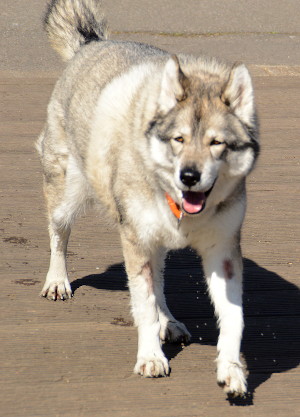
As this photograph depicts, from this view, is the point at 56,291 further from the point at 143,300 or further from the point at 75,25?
the point at 75,25

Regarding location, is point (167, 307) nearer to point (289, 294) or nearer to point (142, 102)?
point (289, 294)

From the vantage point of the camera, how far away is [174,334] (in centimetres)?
478

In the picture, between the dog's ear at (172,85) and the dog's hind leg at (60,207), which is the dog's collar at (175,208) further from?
the dog's hind leg at (60,207)

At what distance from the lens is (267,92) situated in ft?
31.1

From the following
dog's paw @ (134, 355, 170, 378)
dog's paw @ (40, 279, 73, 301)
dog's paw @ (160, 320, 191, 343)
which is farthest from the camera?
dog's paw @ (40, 279, 73, 301)

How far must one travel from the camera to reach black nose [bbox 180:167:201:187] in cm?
383

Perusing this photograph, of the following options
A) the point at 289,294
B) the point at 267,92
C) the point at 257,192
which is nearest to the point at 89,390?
the point at 289,294

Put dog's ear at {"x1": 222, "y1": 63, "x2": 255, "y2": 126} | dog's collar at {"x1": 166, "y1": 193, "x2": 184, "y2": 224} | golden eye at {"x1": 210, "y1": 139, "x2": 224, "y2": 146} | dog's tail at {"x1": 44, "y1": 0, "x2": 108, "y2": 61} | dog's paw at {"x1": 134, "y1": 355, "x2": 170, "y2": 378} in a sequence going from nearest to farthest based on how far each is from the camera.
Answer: golden eye at {"x1": 210, "y1": 139, "x2": 224, "y2": 146}
dog's ear at {"x1": 222, "y1": 63, "x2": 255, "y2": 126}
dog's collar at {"x1": 166, "y1": 193, "x2": 184, "y2": 224}
dog's paw at {"x1": 134, "y1": 355, "x2": 170, "y2": 378}
dog's tail at {"x1": 44, "y1": 0, "x2": 108, "y2": 61}

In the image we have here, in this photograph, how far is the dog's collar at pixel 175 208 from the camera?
4211 millimetres

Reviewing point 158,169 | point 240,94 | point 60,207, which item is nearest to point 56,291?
point 60,207

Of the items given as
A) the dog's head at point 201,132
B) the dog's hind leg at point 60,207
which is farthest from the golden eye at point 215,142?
the dog's hind leg at point 60,207

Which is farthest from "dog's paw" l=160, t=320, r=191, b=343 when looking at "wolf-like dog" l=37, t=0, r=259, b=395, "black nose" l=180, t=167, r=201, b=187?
"black nose" l=180, t=167, r=201, b=187

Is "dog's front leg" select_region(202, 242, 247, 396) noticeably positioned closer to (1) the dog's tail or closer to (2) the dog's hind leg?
(2) the dog's hind leg

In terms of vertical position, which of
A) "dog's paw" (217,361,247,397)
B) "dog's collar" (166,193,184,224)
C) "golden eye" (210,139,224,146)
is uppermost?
"golden eye" (210,139,224,146)
